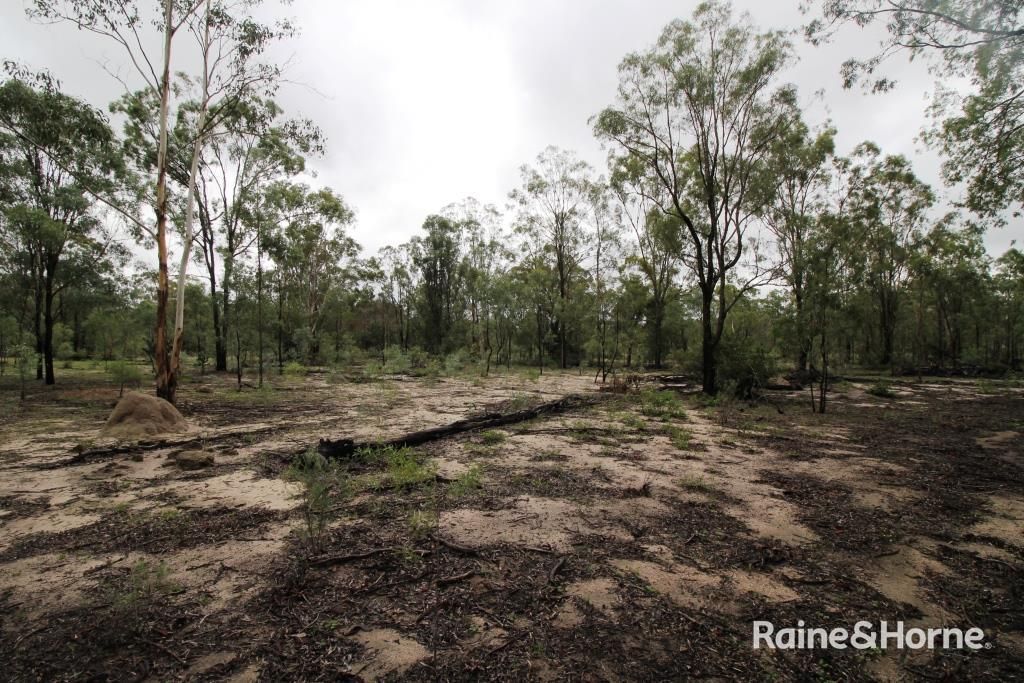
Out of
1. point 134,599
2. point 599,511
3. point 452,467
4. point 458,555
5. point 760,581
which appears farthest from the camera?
point 452,467

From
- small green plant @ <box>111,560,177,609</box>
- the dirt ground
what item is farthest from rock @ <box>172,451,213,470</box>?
small green plant @ <box>111,560,177,609</box>

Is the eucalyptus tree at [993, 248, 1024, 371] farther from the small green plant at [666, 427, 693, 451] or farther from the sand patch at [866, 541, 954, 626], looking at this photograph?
the sand patch at [866, 541, 954, 626]

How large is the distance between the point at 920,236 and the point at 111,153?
45.1 m

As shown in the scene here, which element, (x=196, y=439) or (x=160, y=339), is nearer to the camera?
(x=196, y=439)

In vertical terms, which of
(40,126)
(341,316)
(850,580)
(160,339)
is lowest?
(850,580)

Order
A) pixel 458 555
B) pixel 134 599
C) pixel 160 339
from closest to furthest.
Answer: pixel 134 599 → pixel 458 555 → pixel 160 339

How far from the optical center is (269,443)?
793 centimetres

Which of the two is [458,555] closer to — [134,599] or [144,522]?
[134,599]

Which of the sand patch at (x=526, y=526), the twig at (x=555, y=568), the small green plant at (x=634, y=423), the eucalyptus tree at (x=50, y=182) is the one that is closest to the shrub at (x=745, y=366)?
the small green plant at (x=634, y=423)

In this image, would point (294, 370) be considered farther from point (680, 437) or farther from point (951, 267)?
point (951, 267)

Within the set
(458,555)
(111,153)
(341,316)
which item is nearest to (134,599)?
(458,555)

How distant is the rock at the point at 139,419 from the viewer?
832 centimetres

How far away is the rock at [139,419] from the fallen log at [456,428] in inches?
172

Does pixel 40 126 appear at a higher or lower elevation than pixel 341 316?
higher
